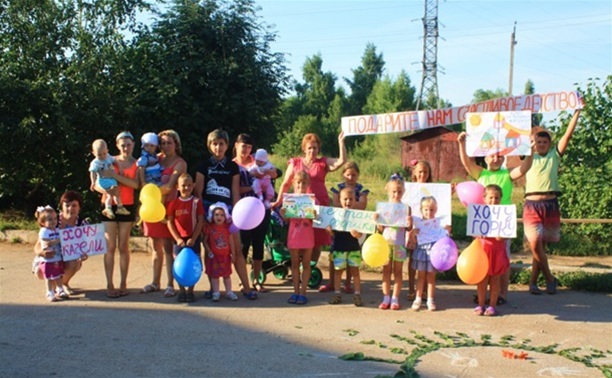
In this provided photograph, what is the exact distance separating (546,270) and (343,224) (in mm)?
2706

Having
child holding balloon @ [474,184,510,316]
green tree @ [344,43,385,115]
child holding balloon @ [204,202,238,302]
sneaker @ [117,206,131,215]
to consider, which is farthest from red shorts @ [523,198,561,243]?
green tree @ [344,43,385,115]

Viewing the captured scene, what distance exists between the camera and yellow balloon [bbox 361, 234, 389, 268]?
7.01 m

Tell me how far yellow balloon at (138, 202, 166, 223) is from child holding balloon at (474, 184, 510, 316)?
3.62 meters

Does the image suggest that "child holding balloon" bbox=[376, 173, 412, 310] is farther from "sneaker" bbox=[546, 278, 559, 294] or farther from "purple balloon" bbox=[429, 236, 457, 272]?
"sneaker" bbox=[546, 278, 559, 294]

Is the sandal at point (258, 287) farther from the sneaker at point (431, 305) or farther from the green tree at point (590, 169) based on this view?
the green tree at point (590, 169)

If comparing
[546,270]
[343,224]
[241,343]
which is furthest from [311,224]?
[546,270]

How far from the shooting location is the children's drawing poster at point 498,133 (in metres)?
7.16

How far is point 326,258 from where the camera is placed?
371 inches

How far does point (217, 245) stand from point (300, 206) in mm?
1070

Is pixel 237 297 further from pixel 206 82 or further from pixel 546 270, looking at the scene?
pixel 206 82

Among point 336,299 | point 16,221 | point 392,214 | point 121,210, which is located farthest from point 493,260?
point 16,221

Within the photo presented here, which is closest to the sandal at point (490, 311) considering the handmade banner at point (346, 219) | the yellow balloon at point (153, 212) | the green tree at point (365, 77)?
the handmade banner at point (346, 219)

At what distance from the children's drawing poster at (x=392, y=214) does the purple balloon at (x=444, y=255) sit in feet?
1.50

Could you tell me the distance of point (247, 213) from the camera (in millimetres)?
7121
